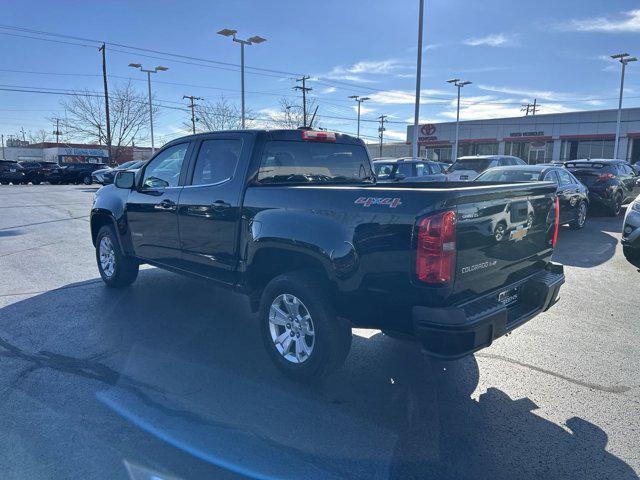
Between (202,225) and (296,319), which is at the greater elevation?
(202,225)

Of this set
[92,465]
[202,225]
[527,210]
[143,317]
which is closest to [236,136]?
[202,225]

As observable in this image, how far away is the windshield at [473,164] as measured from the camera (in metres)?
17.7

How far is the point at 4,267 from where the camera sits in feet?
25.3

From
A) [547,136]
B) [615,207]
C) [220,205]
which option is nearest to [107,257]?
[220,205]

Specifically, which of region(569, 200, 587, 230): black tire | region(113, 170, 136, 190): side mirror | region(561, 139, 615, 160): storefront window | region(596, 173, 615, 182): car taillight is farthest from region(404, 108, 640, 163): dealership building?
region(113, 170, 136, 190): side mirror

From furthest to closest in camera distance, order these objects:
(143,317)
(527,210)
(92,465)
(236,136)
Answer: (143,317)
(236,136)
(527,210)
(92,465)

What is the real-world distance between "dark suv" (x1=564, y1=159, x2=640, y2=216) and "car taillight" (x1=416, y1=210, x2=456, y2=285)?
40.4 feet

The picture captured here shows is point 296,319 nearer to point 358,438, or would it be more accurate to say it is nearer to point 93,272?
point 358,438

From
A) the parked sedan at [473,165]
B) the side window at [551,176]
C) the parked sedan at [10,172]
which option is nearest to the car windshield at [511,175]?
the side window at [551,176]

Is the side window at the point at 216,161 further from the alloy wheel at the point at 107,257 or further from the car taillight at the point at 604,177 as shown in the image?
the car taillight at the point at 604,177

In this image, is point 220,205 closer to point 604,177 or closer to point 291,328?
point 291,328

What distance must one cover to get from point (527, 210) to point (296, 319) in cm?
201

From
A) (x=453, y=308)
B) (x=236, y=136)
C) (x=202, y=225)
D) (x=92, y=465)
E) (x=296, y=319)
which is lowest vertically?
(x=92, y=465)

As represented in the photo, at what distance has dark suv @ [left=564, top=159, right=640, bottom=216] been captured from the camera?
1320cm
